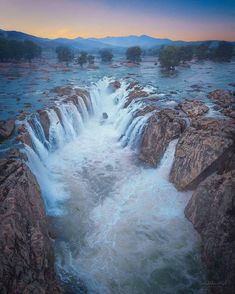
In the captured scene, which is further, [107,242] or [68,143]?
[68,143]

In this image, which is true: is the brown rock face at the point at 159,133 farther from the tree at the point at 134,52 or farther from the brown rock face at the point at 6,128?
the tree at the point at 134,52

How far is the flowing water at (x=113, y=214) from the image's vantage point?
31.9ft

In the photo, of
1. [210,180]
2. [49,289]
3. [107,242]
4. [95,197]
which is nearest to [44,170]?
[95,197]

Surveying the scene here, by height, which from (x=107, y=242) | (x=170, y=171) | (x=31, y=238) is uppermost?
(x=31, y=238)

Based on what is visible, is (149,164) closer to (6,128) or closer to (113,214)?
(113,214)

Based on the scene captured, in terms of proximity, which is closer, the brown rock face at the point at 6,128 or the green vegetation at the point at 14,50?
the brown rock face at the point at 6,128

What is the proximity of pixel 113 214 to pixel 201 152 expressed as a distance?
610cm

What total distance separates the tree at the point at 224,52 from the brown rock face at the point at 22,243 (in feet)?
244

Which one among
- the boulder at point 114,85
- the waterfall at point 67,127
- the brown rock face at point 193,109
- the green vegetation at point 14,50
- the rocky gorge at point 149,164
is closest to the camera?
the rocky gorge at point 149,164

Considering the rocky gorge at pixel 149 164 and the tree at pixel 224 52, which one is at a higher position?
the tree at pixel 224 52

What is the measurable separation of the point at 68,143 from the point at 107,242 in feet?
39.1

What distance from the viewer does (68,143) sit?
21516 millimetres

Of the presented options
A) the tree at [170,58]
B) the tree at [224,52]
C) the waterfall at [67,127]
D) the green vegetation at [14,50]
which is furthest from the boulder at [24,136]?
the tree at [224,52]

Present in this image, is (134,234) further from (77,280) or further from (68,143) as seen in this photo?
(68,143)
